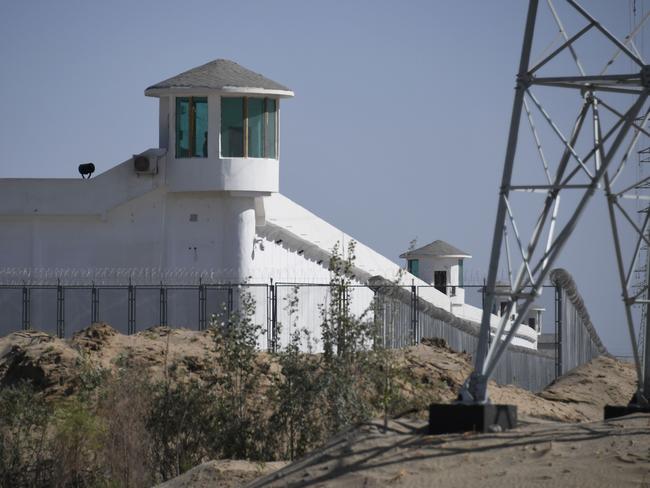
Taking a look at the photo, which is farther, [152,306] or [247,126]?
[247,126]

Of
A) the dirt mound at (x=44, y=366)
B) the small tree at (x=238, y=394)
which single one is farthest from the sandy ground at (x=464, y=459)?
the dirt mound at (x=44, y=366)

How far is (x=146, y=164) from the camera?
40.3 metres

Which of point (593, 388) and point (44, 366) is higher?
point (44, 366)

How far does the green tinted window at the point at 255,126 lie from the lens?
4025 centimetres

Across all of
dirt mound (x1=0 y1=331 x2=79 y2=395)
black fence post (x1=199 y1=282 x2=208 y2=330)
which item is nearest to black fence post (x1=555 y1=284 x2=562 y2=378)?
dirt mound (x1=0 y1=331 x2=79 y2=395)

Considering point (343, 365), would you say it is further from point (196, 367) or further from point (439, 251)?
point (439, 251)

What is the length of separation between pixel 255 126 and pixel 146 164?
3.30 meters

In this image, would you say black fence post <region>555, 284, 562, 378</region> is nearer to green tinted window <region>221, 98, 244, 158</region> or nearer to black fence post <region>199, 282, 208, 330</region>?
black fence post <region>199, 282, 208, 330</region>

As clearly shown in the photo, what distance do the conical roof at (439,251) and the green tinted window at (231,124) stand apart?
2640 cm

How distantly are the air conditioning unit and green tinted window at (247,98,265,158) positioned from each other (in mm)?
2734

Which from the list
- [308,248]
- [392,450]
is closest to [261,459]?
[392,450]

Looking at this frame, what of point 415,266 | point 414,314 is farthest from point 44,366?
point 415,266

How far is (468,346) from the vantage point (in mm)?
31859

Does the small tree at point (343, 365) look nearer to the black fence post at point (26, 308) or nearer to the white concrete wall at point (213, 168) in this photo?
the black fence post at point (26, 308)
